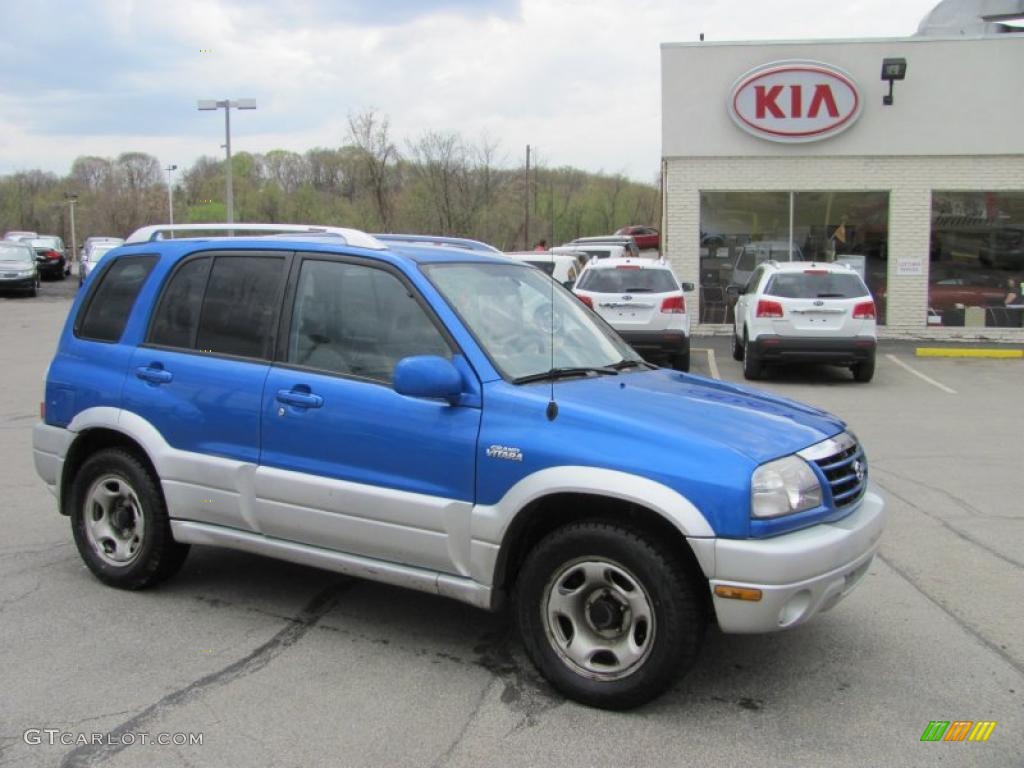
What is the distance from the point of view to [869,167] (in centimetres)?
1886

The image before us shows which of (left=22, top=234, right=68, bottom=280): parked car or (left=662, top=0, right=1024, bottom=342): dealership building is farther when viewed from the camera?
(left=22, top=234, right=68, bottom=280): parked car

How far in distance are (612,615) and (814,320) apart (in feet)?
35.2

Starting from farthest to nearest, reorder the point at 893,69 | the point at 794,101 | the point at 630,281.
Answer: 1. the point at 794,101
2. the point at 893,69
3. the point at 630,281

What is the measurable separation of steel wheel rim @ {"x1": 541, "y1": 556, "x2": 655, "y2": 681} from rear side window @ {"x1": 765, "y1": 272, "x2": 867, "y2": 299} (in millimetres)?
10744

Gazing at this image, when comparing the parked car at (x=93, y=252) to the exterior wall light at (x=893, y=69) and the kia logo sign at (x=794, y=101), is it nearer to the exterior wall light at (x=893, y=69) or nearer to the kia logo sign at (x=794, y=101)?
the kia logo sign at (x=794, y=101)

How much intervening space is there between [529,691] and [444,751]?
0.58 m

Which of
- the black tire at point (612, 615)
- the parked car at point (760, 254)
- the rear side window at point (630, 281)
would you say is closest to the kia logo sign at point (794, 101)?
the parked car at point (760, 254)

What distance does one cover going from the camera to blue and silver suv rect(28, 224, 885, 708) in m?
3.53

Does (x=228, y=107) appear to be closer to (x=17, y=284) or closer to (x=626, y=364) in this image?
(x=17, y=284)

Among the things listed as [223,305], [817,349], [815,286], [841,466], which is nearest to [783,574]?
[841,466]

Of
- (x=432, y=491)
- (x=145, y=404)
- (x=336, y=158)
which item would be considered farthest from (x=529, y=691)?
(x=336, y=158)

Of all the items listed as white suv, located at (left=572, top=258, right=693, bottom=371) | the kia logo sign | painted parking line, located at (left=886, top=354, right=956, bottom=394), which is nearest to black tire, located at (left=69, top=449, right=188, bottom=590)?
white suv, located at (left=572, top=258, right=693, bottom=371)

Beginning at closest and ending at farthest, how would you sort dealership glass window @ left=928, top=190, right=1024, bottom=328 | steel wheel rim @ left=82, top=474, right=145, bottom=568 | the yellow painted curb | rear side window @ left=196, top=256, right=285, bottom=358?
1. rear side window @ left=196, top=256, right=285, bottom=358
2. steel wheel rim @ left=82, top=474, right=145, bottom=568
3. the yellow painted curb
4. dealership glass window @ left=928, top=190, right=1024, bottom=328

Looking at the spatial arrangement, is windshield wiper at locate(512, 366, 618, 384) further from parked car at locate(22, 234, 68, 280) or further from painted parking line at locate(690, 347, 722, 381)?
parked car at locate(22, 234, 68, 280)
